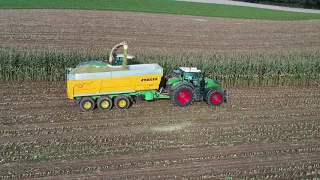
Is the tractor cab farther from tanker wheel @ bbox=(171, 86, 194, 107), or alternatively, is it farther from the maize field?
the maize field

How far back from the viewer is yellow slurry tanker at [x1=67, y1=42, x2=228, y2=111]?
13727 millimetres

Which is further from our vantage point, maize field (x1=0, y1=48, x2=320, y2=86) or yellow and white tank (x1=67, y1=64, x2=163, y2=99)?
maize field (x1=0, y1=48, x2=320, y2=86)

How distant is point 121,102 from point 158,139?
2.82m

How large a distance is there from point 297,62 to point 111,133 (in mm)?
11151

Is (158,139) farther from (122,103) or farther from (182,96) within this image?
(182,96)

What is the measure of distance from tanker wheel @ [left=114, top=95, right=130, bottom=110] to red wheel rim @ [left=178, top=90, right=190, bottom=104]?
201cm

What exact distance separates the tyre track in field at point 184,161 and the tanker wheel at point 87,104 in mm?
3634

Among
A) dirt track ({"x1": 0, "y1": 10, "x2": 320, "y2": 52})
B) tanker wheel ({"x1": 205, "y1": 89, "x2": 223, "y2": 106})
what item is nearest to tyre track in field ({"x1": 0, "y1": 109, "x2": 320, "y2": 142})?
tanker wheel ({"x1": 205, "y1": 89, "x2": 223, "y2": 106})

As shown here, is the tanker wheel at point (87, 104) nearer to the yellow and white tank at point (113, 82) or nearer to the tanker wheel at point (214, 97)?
the yellow and white tank at point (113, 82)

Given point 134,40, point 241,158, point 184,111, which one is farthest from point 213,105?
point 134,40

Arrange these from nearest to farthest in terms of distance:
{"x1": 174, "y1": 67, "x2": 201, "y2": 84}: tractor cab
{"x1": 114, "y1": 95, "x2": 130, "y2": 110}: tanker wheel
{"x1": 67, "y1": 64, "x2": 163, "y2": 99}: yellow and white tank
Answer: {"x1": 67, "y1": 64, "x2": 163, "y2": 99}: yellow and white tank → {"x1": 114, "y1": 95, "x2": 130, "y2": 110}: tanker wheel → {"x1": 174, "y1": 67, "x2": 201, "y2": 84}: tractor cab

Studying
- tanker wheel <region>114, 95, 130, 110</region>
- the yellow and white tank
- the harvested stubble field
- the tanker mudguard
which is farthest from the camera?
the tanker mudguard

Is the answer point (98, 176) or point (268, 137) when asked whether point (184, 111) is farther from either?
point (98, 176)

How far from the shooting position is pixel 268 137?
12539 millimetres
